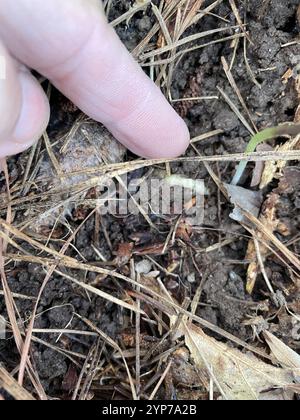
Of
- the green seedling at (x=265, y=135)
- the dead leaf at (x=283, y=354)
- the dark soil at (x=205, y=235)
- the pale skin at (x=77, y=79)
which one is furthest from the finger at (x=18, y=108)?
the dead leaf at (x=283, y=354)

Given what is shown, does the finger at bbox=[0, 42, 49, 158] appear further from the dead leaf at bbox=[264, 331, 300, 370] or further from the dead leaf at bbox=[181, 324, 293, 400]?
the dead leaf at bbox=[264, 331, 300, 370]

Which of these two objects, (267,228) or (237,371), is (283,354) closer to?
(237,371)

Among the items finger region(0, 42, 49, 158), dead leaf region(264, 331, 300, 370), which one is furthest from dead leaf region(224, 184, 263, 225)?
finger region(0, 42, 49, 158)

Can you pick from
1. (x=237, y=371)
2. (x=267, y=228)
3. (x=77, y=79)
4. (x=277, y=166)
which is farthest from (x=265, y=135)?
(x=237, y=371)

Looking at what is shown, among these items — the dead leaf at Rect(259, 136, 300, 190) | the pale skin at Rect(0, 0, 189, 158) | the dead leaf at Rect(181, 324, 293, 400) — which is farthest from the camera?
the dead leaf at Rect(259, 136, 300, 190)

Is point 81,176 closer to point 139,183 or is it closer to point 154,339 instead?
point 139,183
